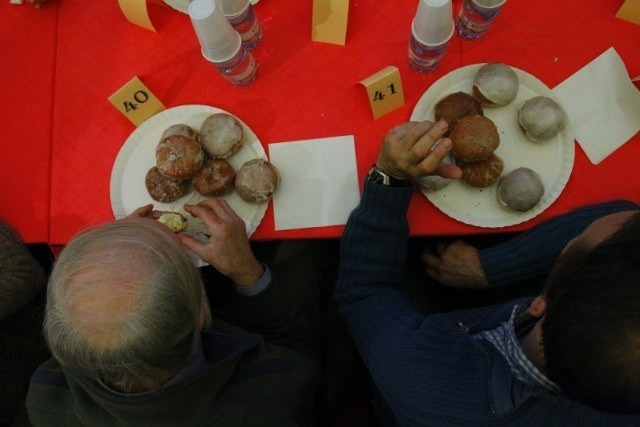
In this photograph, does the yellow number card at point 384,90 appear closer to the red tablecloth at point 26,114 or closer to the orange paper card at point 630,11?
the orange paper card at point 630,11

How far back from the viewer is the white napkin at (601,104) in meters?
1.00

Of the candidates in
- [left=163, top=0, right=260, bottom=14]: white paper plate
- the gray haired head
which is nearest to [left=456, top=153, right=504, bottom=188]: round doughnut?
the gray haired head

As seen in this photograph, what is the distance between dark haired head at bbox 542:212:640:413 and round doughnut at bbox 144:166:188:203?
0.73 meters

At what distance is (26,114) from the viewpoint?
3.64ft

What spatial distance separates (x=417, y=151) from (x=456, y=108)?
6.9 inches

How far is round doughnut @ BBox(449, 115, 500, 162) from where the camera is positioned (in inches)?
37.4

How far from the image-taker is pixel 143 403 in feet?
2.31

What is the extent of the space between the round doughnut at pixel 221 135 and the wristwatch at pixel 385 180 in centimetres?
29

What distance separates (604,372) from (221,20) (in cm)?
78

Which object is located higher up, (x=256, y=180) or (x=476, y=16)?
(x=476, y=16)

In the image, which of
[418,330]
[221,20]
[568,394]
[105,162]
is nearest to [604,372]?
[568,394]

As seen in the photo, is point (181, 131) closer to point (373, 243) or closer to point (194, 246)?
point (194, 246)

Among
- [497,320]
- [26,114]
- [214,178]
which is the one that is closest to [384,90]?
[214,178]

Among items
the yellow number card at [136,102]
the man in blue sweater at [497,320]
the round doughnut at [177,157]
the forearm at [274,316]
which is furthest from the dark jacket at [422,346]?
the yellow number card at [136,102]
